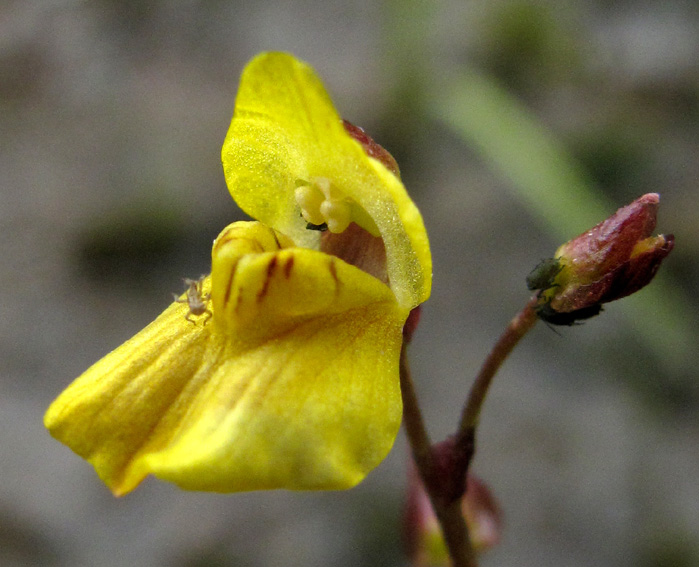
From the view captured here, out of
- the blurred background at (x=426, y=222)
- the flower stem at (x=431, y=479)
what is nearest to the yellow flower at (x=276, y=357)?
the flower stem at (x=431, y=479)

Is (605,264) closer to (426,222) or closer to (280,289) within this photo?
(280,289)

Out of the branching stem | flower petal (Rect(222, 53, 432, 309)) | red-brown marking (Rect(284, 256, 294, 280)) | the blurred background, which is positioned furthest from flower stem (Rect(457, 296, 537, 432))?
the blurred background

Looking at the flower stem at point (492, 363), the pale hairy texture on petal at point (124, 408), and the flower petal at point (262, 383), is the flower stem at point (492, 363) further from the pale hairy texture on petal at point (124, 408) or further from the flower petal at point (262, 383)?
the pale hairy texture on petal at point (124, 408)

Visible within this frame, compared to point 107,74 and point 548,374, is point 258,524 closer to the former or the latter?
point 548,374

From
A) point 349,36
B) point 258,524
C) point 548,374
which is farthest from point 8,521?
point 349,36

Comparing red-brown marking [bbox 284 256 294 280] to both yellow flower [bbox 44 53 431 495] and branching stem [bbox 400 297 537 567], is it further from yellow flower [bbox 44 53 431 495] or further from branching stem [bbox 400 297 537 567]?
branching stem [bbox 400 297 537 567]
